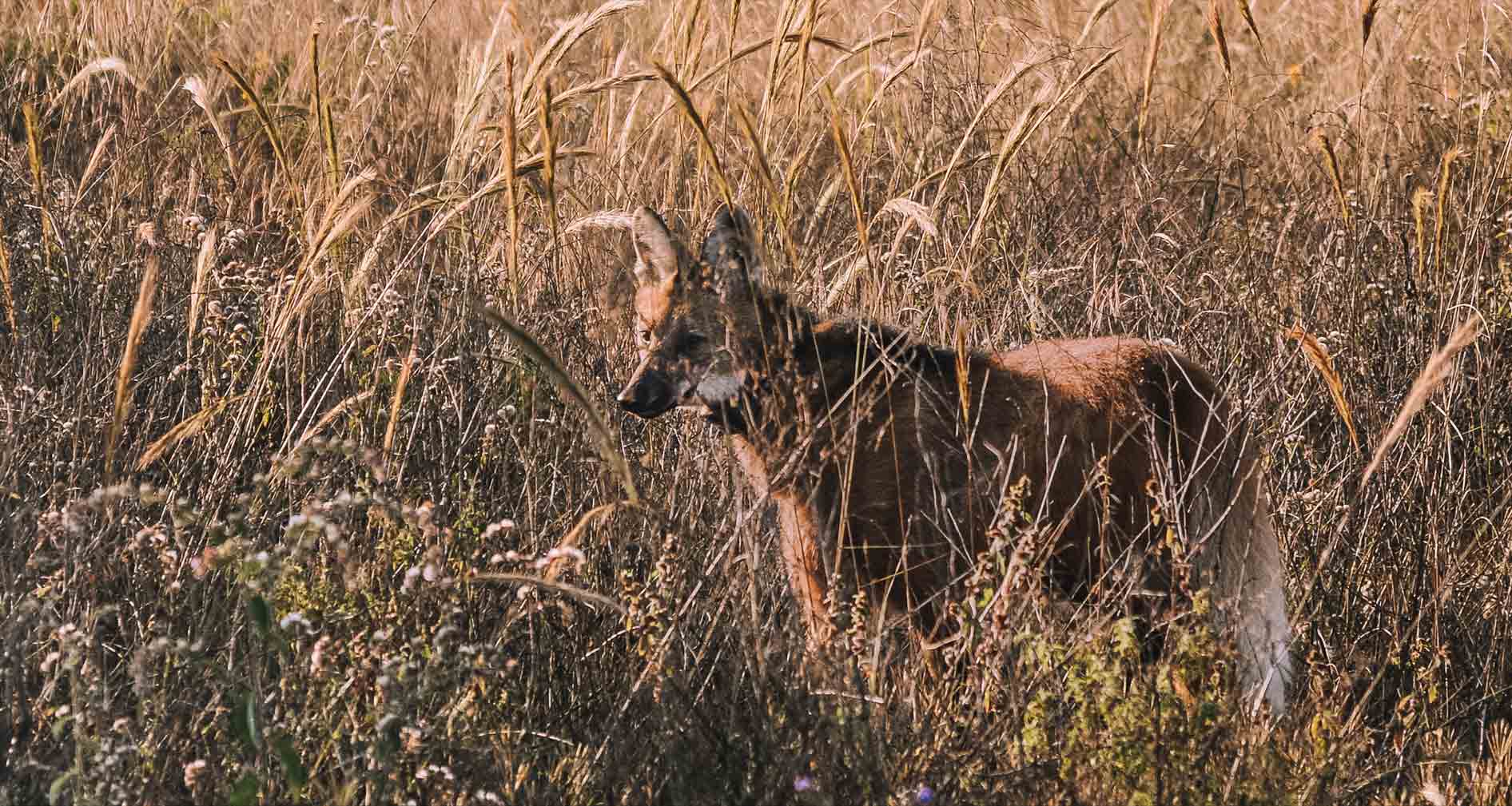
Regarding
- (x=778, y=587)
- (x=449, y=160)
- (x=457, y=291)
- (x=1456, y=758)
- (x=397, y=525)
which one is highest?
(x=449, y=160)

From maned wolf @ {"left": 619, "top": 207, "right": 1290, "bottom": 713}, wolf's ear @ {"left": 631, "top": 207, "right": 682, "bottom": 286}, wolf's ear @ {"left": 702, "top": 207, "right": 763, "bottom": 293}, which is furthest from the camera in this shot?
wolf's ear @ {"left": 631, "top": 207, "right": 682, "bottom": 286}

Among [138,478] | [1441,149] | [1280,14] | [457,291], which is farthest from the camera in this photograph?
[1280,14]

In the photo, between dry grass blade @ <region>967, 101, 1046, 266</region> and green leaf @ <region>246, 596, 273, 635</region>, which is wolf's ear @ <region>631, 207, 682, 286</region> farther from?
green leaf @ <region>246, 596, 273, 635</region>

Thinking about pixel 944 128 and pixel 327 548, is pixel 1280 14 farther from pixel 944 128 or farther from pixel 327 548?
pixel 327 548

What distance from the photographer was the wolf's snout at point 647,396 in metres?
3.63

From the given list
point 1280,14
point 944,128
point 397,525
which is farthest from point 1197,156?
point 397,525

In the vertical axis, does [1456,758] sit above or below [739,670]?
below

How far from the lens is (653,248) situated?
3939mm

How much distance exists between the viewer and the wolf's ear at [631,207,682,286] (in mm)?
3721

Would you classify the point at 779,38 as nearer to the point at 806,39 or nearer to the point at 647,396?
the point at 806,39

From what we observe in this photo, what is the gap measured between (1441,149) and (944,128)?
6.64 ft

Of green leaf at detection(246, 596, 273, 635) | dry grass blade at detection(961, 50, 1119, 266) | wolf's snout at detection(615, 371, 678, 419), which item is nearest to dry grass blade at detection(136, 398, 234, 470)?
green leaf at detection(246, 596, 273, 635)

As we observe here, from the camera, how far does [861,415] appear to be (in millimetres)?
2633

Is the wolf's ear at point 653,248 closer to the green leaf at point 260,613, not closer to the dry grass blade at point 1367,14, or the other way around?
the dry grass blade at point 1367,14
